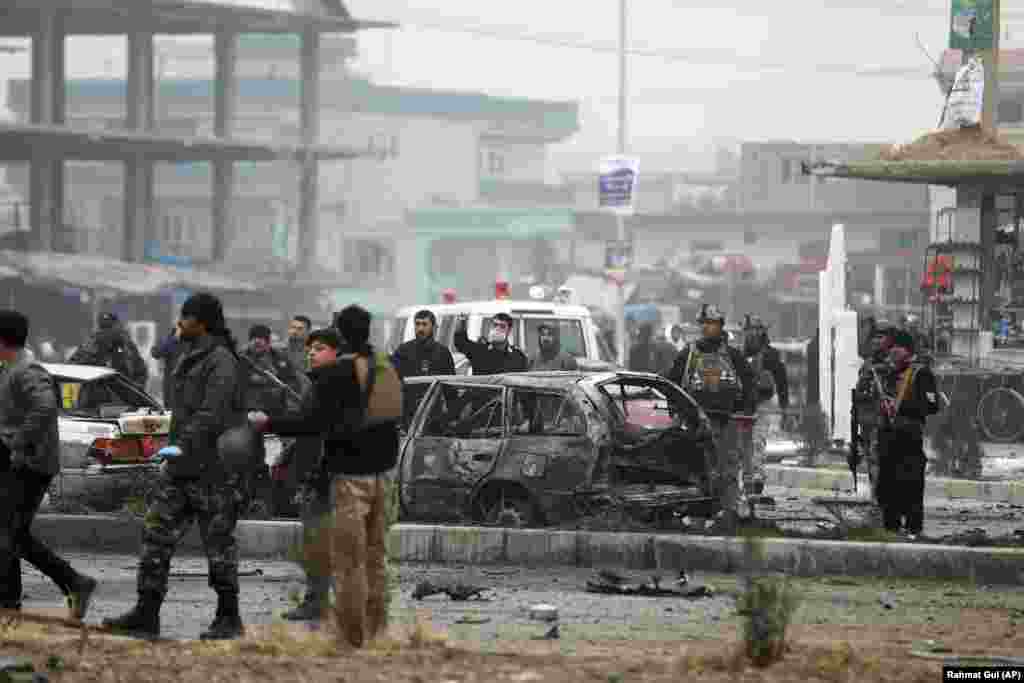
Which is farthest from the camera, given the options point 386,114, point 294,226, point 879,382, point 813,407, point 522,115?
point 522,115

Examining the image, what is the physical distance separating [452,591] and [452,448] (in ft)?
9.75

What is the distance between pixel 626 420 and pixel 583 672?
644 centimetres

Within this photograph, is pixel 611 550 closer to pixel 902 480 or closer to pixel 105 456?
pixel 902 480

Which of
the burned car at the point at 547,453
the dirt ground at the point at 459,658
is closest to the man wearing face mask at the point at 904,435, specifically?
the burned car at the point at 547,453

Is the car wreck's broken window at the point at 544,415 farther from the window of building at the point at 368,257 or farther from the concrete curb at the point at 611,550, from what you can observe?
the window of building at the point at 368,257

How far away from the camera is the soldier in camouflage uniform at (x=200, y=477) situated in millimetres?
9859

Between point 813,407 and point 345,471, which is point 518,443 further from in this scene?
point 813,407

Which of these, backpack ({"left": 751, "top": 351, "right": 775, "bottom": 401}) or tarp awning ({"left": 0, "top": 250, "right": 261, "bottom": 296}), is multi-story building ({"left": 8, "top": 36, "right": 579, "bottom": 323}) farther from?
backpack ({"left": 751, "top": 351, "right": 775, "bottom": 401})

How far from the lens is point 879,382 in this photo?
1546 centimetres

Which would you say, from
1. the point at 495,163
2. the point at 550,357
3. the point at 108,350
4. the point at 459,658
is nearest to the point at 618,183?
the point at 108,350

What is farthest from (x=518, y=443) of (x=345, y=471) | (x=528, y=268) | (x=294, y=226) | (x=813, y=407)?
(x=528, y=268)

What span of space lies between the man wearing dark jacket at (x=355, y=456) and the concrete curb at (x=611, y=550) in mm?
3160

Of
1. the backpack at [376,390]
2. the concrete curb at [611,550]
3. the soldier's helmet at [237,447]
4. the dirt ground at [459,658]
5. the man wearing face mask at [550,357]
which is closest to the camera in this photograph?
the dirt ground at [459,658]

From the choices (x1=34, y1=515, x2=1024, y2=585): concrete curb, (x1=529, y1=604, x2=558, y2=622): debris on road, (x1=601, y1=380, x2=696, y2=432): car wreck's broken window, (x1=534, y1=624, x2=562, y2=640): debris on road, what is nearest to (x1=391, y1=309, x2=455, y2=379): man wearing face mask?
(x1=601, y1=380, x2=696, y2=432): car wreck's broken window
